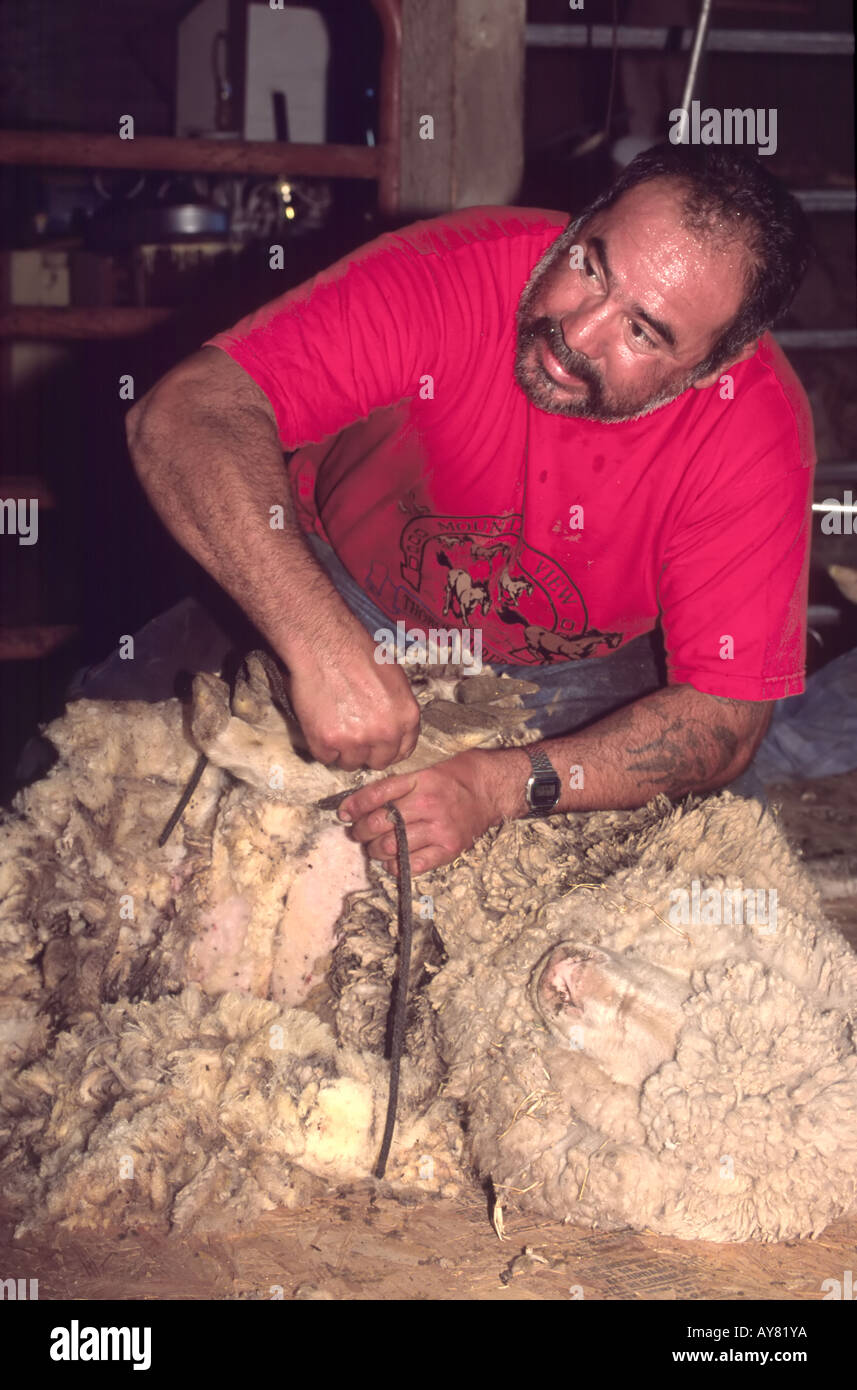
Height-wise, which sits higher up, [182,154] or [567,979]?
[182,154]

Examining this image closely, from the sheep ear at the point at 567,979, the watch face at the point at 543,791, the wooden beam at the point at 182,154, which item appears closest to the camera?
the sheep ear at the point at 567,979

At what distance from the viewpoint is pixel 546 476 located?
2211 mm

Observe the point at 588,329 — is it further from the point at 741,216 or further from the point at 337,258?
the point at 337,258

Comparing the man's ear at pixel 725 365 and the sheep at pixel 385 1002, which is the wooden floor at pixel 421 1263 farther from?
the man's ear at pixel 725 365

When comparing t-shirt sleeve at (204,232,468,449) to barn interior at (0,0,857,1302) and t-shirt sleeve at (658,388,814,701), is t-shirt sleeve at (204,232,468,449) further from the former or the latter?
barn interior at (0,0,857,1302)

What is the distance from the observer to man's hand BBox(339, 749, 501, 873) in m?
1.79

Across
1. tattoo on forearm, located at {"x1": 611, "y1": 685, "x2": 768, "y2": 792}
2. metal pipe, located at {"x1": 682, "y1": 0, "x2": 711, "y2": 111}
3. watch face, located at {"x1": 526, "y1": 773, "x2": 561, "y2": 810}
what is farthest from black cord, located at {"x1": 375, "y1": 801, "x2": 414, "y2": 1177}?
metal pipe, located at {"x1": 682, "y1": 0, "x2": 711, "y2": 111}

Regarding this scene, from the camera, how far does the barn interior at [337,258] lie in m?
1.53

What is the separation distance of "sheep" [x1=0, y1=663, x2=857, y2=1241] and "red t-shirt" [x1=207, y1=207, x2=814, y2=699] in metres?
0.41

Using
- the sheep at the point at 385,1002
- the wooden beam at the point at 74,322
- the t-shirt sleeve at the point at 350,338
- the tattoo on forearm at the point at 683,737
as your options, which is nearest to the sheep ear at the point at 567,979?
the sheep at the point at 385,1002

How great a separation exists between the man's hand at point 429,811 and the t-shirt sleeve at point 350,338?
65 centimetres

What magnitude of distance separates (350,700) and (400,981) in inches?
18.1

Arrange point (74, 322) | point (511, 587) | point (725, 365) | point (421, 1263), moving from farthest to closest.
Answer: point (74, 322), point (511, 587), point (725, 365), point (421, 1263)

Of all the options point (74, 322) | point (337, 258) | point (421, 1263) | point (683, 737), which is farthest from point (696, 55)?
point (421, 1263)
